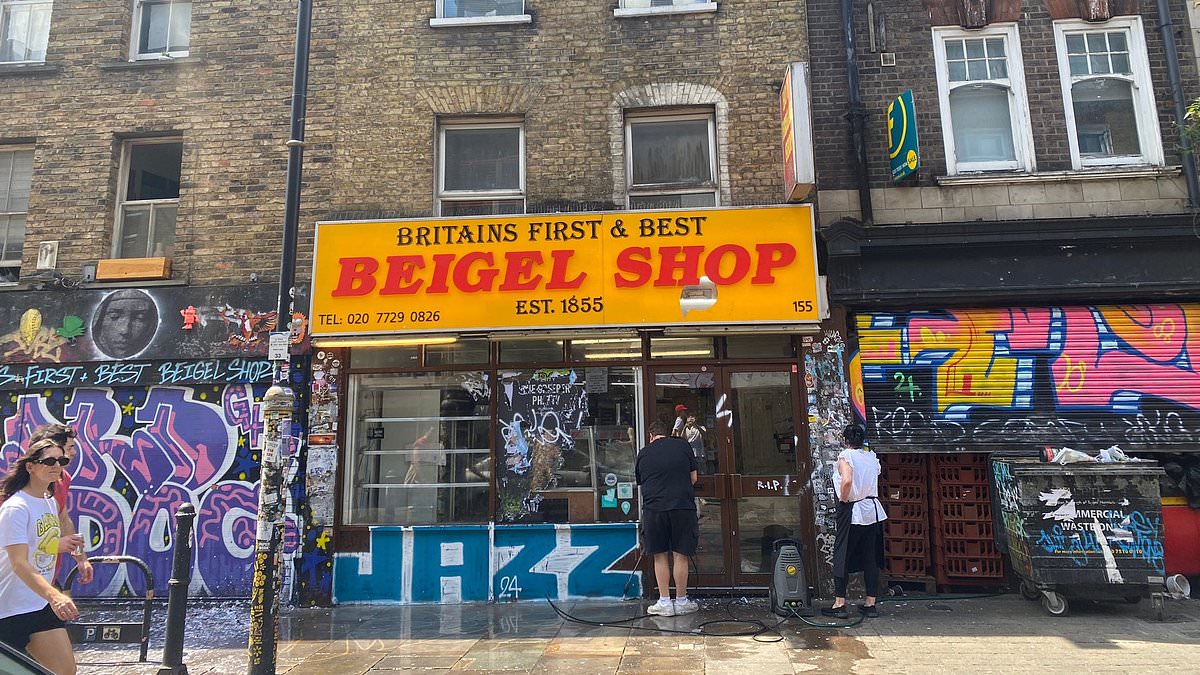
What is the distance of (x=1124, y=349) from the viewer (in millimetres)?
7781

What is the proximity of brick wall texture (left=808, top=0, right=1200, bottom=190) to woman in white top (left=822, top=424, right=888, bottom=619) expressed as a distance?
3257mm

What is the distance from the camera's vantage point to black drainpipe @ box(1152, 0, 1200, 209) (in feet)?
25.7

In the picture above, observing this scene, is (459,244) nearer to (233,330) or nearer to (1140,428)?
(233,330)

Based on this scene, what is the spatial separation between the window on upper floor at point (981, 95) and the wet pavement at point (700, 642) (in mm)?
4993

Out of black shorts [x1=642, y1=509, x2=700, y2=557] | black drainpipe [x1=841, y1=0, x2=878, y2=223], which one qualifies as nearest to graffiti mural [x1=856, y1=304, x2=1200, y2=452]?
black drainpipe [x1=841, y1=0, x2=878, y2=223]

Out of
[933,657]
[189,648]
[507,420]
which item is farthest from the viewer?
[507,420]

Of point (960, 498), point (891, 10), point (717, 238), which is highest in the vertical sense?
point (891, 10)

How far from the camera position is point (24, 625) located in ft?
13.3

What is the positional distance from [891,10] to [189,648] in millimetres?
10157

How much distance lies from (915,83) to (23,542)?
9278 millimetres

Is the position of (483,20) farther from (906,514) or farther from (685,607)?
(906,514)

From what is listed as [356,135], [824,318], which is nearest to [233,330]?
[356,135]

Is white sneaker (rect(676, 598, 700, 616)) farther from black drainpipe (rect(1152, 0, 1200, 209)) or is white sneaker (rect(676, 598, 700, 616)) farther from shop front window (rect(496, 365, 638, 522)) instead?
black drainpipe (rect(1152, 0, 1200, 209))

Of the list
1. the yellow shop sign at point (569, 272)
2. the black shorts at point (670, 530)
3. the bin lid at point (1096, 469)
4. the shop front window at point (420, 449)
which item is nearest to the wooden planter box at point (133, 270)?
the yellow shop sign at point (569, 272)
